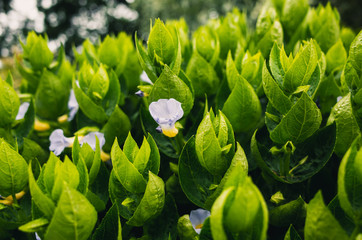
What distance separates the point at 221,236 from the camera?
705 mm

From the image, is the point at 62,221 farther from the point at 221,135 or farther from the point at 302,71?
the point at 302,71

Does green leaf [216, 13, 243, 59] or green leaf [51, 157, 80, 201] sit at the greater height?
green leaf [216, 13, 243, 59]

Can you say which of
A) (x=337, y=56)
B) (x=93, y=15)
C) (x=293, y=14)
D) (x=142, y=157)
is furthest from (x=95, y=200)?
(x=93, y=15)

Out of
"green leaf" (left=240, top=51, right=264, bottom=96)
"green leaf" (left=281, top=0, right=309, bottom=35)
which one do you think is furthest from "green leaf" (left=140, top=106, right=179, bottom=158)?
"green leaf" (left=281, top=0, right=309, bottom=35)

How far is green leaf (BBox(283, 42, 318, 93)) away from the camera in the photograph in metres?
0.98

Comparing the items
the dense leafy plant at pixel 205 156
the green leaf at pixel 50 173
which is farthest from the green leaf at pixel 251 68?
the green leaf at pixel 50 173

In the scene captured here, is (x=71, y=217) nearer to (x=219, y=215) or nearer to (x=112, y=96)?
(x=219, y=215)

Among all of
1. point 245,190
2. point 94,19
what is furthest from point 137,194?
point 94,19

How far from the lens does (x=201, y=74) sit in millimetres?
1338

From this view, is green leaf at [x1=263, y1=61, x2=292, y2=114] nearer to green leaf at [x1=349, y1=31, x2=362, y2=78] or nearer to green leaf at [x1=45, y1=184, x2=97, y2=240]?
green leaf at [x1=349, y1=31, x2=362, y2=78]

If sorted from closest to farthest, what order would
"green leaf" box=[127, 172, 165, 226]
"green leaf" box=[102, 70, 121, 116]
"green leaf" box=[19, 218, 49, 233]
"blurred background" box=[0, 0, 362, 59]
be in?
"green leaf" box=[19, 218, 49, 233], "green leaf" box=[127, 172, 165, 226], "green leaf" box=[102, 70, 121, 116], "blurred background" box=[0, 0, 362, 59]

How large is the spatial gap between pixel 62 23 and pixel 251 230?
20.5 meters

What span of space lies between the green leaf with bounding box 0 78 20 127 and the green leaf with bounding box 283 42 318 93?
0.94 meters

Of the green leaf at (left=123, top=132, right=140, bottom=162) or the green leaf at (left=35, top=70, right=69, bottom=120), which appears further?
the green leaf at (left=35, top=70, right=69, bottom=120)
